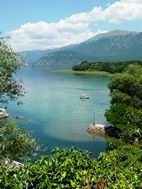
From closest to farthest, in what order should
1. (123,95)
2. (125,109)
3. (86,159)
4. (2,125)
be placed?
(86,159) → (2,125) → (125,109) → (123,95)

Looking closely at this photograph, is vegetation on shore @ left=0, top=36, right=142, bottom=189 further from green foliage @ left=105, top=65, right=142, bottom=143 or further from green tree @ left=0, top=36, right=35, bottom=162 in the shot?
green foliage @ left=105, top=65, right=142, bottom=143

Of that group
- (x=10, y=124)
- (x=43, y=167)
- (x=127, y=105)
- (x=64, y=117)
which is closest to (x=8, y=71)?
(x=10, y=124)

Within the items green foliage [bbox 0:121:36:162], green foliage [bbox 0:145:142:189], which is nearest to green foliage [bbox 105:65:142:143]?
green foliage [bbox 0:121:36:162]

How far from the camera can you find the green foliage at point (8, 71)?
27.9 meters

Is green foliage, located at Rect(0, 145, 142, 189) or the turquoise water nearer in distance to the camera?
green foliage, located at Rect(0, 145, 142, 189)

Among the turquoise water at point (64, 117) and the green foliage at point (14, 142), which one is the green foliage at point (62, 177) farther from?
the turquoise water at point (64, 117)

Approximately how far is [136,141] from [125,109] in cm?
902

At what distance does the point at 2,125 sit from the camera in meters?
28.3

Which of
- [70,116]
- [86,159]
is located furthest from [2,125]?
[70,116]

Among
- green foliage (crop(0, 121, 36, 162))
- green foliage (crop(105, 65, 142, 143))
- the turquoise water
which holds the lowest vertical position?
the turquoise water

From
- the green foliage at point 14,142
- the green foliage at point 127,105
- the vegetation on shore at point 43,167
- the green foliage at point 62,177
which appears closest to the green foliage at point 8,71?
the vegetation on shore at point 43,167

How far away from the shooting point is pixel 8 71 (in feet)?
93.5

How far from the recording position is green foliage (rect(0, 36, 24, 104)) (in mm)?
27922

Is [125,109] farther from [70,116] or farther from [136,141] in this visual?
[70,116]
